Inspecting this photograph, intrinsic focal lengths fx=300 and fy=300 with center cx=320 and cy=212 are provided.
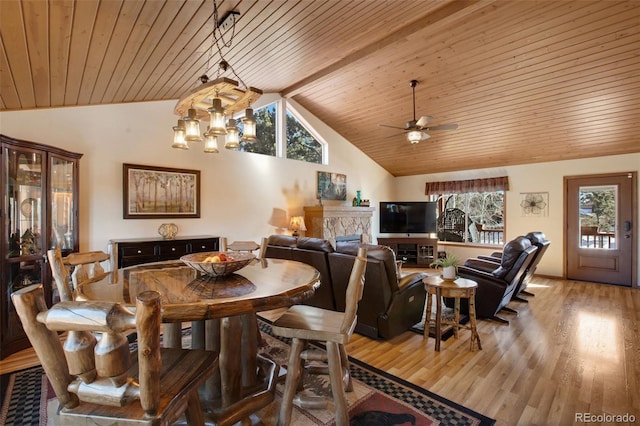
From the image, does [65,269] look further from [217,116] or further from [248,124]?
[248,124]

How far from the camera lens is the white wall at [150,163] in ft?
11.9

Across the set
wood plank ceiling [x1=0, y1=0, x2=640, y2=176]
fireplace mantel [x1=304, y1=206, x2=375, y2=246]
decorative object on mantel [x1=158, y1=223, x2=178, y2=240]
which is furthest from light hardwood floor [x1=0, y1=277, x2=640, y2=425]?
wood plank ceiling [x1=0, y1=0, x2=640, y2=176]

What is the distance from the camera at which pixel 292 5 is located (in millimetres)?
2758

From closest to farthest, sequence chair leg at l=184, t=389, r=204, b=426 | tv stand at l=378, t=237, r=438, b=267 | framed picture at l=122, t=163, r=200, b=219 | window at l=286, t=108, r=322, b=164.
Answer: chair leg at l=184, t=389, r=204, b=426
framed picture at l=122, t=163, r=200, b=219
window at l=286, t=108, r=322, b=164
tv stand at l=378, t=237, r=438, b=267

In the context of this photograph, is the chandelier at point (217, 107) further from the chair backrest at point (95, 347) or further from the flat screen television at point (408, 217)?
the flat screen television at point (408, 217)

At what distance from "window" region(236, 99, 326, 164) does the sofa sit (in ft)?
9.84

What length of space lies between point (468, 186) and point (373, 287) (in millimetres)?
5305

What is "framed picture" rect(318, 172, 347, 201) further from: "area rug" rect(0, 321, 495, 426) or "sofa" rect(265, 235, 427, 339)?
"area rug" rect(0, 321, 495, 426)

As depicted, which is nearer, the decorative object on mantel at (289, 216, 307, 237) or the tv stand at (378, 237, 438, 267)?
the decorative object on mantel at (289, 216, 307, 237)

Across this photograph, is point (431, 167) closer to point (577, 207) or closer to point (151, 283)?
point (577, 207)

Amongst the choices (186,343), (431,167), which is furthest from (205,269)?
(431,167)

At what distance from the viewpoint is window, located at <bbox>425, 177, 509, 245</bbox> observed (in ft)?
22.2

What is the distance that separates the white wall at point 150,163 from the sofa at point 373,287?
225 centimetres

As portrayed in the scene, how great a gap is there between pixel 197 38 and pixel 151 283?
2236mm
